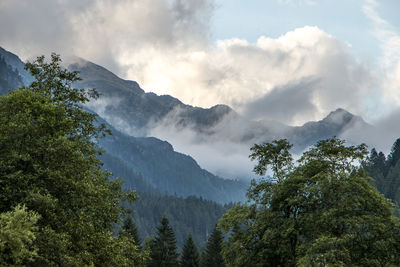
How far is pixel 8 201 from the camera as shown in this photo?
15508 millimetres

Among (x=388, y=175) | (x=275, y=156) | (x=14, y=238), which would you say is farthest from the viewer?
(x=388, y=175)

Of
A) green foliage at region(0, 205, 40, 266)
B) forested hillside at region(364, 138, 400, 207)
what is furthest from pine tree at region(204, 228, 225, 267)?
green foliage at region(0, 205, 40, 266)

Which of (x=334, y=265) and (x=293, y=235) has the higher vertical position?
(x=293, y=235)

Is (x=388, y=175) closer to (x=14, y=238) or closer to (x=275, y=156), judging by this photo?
(x=275, y=156)

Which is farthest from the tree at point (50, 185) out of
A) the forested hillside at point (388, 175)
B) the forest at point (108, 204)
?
the forested hillside at point (388, 175)

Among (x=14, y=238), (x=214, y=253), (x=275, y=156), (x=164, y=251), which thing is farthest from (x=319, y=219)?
(x=214, y=253)

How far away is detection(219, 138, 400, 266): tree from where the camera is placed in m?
19.5

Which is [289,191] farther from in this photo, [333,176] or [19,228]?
[19,228]

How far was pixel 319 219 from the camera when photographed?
22.3m

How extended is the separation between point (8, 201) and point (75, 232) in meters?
3.62

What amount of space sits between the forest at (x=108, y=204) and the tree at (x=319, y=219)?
78 mm

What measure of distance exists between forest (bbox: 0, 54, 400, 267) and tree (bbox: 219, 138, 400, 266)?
0.08 meters

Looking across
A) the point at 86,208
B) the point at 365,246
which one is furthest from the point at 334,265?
the point at 86,208

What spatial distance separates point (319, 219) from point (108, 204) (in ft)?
46.3
